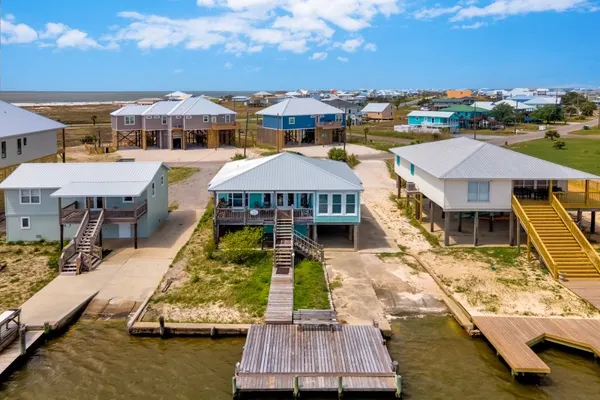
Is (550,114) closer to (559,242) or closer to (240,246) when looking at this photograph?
(559,242)

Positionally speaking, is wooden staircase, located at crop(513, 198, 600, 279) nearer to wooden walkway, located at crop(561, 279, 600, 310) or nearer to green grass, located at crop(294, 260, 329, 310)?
wooden walkway, located at crop(561, 279, 600, 310)

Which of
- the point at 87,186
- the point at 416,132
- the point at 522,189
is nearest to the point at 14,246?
the point at 87,186

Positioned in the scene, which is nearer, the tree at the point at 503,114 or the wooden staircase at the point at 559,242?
the wooden staircase at the point at 559,242

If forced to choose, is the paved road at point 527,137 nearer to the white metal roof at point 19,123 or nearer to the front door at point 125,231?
the white metal roof at point 19,123

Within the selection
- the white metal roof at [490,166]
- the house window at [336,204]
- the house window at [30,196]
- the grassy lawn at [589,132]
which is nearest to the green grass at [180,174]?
the house window at [30,196]

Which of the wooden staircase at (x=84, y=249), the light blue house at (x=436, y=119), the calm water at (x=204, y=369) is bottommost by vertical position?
the calm water at (x=204, y=369)
